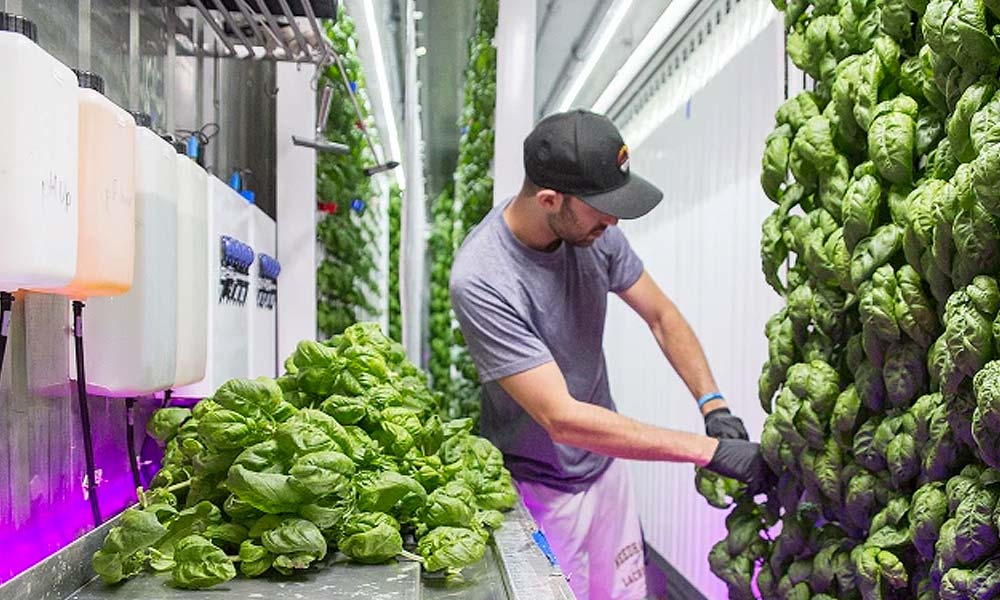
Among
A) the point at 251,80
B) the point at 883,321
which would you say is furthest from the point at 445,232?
the point at 883,321

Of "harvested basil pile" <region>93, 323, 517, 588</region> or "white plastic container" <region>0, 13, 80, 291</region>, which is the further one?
"harvested basil pile" <region>93, 323, 517, 588</region>

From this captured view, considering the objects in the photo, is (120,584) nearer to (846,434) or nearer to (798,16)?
(846,434)

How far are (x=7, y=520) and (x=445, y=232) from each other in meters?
5.17

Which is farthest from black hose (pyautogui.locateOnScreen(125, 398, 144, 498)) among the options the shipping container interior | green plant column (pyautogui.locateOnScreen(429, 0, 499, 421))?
green plant column (pyautogui.locateOnScreen(429, 0, 499, 421))

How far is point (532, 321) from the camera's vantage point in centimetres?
265

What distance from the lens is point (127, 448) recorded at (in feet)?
6.09

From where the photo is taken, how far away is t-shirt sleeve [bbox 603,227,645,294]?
9.36 feet

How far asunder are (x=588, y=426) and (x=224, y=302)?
0.86m

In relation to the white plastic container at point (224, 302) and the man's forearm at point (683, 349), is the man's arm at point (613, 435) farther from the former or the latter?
the white plastic container at point (224, 302)

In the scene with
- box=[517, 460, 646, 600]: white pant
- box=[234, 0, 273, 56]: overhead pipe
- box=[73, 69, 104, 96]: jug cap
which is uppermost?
box=[234, 0, 273, 56]: overhead pipe

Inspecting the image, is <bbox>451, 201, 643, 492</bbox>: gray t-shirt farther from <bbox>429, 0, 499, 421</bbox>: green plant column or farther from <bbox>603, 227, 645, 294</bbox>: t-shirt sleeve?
<bbox>429, 0, 499, 421</bbox>: green plant column

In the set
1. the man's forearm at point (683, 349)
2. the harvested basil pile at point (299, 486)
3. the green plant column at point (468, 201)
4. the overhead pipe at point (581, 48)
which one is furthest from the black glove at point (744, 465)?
the overhead pipe at point (581, 48)

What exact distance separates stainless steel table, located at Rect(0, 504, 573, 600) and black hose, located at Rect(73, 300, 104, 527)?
0.37 feet

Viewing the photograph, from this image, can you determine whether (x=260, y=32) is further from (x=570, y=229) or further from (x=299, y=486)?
(x=299, y=486)
